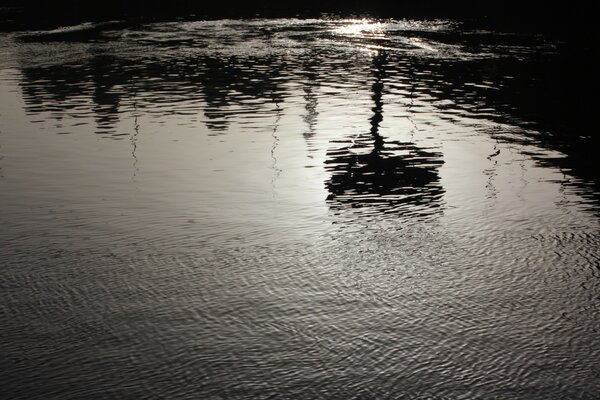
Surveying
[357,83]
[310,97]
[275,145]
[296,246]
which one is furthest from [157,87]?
[296,246]

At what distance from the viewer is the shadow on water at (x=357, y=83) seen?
12.4 metres

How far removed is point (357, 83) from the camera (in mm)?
21391

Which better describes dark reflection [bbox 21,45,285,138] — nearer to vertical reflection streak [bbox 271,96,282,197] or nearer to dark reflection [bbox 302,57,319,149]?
vertical reflection streak [bbox 271,96,282,197]

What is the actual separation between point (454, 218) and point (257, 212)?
210cm

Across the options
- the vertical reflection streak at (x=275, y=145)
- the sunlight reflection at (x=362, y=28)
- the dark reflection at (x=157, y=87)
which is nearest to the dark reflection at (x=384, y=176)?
the vertical reflection streak at (x=275, y=145)

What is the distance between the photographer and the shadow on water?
12367 millimetres

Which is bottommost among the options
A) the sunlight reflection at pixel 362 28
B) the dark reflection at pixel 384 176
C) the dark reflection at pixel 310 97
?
the dark reflection at pixel 310 97

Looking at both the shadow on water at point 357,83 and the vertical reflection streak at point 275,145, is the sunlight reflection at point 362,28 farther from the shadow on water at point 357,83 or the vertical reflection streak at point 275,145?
the vertical reflection streak at point 275,145

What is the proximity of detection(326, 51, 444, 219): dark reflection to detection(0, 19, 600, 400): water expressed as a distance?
1.9 inches

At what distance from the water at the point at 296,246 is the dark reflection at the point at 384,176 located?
0.05 meters

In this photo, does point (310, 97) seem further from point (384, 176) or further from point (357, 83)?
point (384, 176)

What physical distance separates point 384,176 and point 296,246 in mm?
3264

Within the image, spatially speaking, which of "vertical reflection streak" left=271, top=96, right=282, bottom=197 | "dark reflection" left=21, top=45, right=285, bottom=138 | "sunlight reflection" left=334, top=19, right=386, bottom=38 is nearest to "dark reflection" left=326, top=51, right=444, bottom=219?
"vertical reflection streak" left=271, top=96, right=282, bottom=197

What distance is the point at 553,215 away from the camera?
10.1 m
